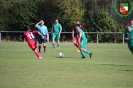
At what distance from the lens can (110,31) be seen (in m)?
55.2

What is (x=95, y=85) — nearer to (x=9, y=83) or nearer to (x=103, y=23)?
(x=9, y=83)

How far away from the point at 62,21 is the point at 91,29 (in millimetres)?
3707

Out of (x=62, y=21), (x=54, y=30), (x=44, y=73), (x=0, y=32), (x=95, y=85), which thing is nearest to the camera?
(x=95, y=85)

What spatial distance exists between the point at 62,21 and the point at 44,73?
4068 cm

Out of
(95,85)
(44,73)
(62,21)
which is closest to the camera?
(95,85)

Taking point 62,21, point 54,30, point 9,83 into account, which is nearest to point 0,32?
point 62,21

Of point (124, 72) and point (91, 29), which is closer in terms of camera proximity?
point (124, 72)

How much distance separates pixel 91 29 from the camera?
55.8 meters

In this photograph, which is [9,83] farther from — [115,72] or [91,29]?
[91,29]

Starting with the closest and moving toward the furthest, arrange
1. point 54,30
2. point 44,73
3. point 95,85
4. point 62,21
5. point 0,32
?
point 95,85, point 44,73, point 54,30, point 0,32, point 62,21

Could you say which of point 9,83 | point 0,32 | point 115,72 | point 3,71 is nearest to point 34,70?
point 3,71

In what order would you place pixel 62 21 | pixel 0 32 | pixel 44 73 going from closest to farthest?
pixel 44 73, pixel 0 32, pixel 62 21

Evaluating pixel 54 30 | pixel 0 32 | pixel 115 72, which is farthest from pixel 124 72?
pixel 0 32

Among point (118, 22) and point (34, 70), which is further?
point (118, 22)
